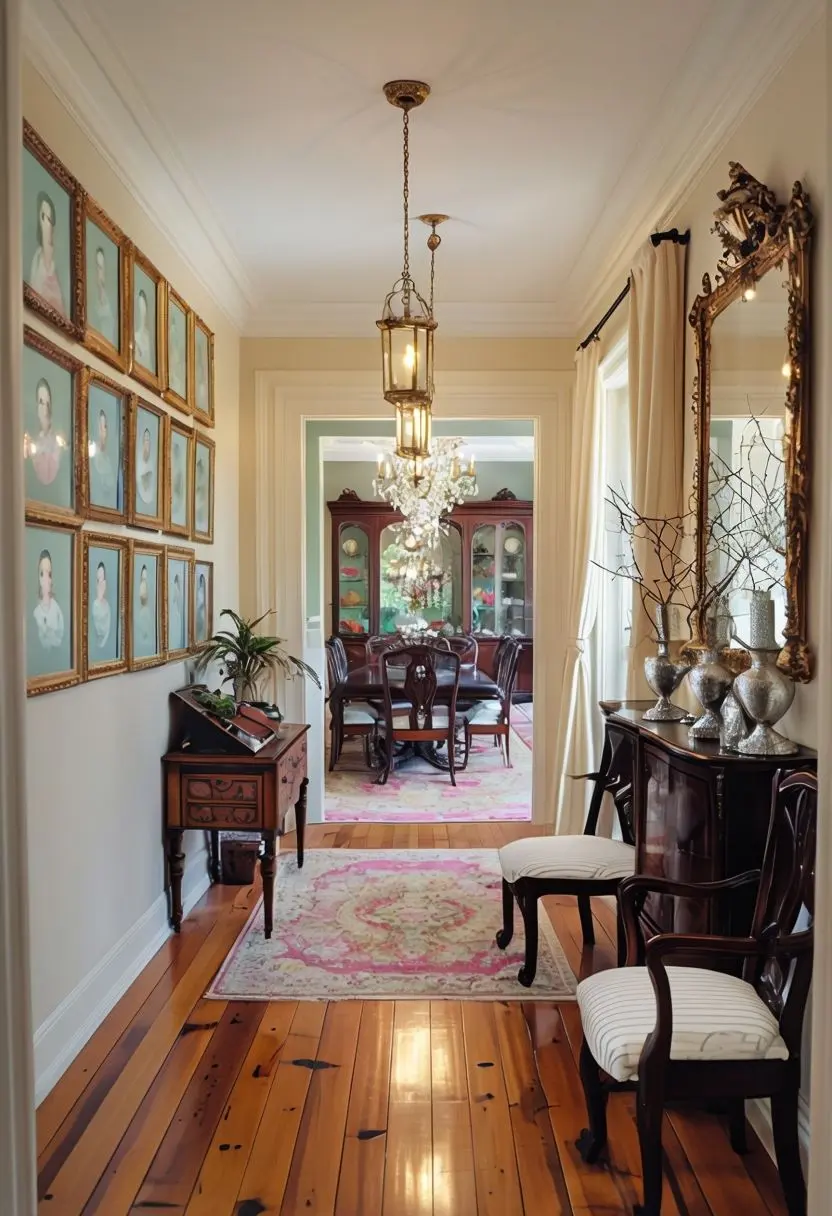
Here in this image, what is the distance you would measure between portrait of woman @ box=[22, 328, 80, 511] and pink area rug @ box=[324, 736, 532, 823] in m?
3.44

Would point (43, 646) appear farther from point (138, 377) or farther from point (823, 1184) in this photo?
point (823, 1184)

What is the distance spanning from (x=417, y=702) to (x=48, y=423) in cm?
418

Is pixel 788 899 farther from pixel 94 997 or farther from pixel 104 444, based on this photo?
pixel 104 444

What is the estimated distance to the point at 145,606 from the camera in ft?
11.1

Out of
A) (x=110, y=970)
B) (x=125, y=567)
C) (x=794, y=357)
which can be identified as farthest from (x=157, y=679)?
(x=794, y=357)

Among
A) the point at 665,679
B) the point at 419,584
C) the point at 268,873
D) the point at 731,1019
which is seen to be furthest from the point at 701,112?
the point at 419,584

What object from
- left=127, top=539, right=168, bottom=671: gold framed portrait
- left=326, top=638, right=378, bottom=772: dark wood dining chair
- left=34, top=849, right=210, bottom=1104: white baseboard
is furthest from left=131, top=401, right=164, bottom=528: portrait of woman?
left=326, top=638, right=378, bottom=772: dark wood dining chair

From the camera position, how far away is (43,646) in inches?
97.0

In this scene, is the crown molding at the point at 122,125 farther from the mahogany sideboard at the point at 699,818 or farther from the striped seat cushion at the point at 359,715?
the striped seat cushion at the point at 359,715

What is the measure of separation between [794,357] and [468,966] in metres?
2.38

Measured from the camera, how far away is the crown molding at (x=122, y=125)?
2.42 m

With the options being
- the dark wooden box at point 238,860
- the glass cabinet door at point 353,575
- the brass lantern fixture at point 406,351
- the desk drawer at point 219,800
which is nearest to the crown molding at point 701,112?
the brass lantern fixture at point 406,351

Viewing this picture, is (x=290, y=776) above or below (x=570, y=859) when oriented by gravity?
above

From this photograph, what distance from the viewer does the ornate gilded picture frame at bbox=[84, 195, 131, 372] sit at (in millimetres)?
2793
